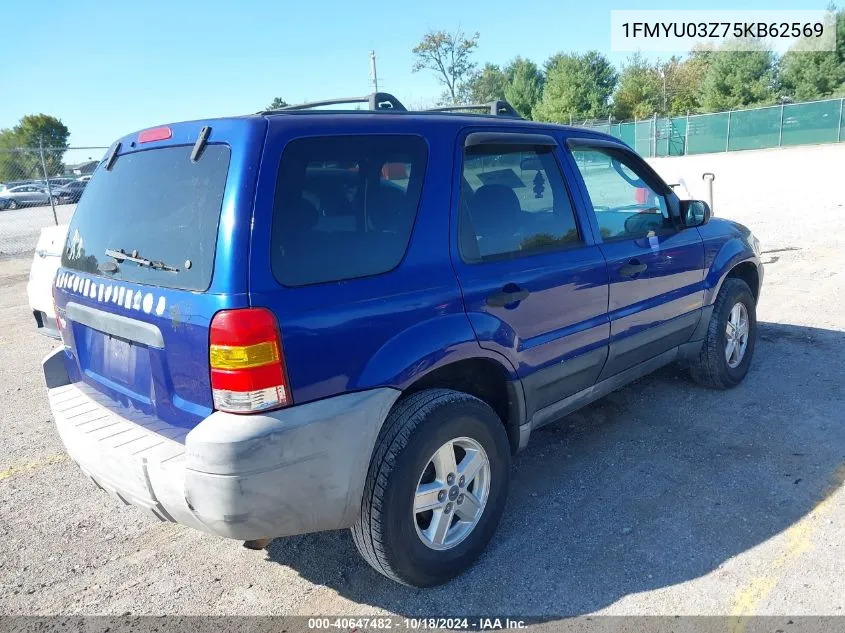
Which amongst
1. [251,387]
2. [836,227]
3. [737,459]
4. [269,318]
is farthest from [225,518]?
[836,227]

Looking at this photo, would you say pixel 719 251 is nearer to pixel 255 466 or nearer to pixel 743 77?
pixel 255 466

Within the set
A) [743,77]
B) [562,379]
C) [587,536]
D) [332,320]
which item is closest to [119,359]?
[332,320]

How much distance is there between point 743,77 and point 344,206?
52.3m

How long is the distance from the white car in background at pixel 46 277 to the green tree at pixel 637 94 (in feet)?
192

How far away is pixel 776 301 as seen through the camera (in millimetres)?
6914

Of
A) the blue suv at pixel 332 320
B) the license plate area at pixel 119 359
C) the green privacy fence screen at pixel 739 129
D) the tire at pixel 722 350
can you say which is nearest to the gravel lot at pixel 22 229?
the license plate area at pixel 119 359

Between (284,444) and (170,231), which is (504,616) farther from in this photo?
(170,231)

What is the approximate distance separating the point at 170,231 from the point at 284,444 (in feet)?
3.07

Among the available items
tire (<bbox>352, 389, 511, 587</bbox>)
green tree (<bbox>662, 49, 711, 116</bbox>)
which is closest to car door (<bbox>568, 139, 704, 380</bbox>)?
tire (<bbox>352, 389, 511, 587</bbox>)

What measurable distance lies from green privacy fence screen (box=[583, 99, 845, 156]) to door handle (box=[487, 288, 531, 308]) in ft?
118

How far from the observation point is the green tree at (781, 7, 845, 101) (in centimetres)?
4150

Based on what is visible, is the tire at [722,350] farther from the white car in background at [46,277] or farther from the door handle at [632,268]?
the white car in background at [46,277]

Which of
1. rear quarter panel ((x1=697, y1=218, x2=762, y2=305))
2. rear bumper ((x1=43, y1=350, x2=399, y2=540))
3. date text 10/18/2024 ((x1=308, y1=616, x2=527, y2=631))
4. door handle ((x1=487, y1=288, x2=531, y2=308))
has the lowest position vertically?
date text 10/18/2024 ((x1=308, y1=616, x2=527, y2=631))

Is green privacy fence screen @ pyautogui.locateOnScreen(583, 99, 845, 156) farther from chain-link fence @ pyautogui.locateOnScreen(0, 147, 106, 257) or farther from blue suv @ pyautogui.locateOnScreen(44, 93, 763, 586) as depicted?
blue suv @ pyautogui.locateOnScreen(44, 93, 763, 586)
